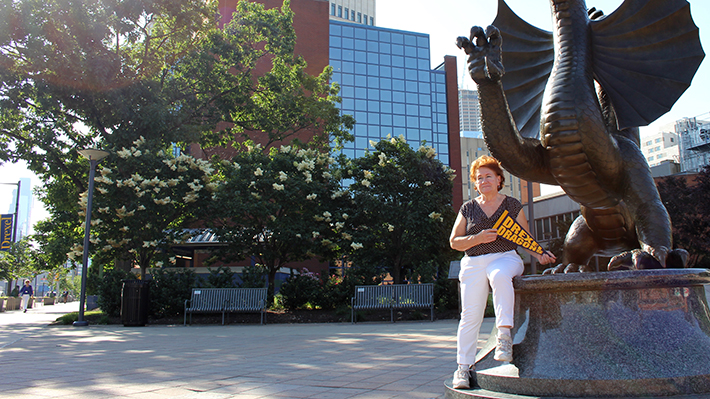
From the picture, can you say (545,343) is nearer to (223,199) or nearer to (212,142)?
(223,199)

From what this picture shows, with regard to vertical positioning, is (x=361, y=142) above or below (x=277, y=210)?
above

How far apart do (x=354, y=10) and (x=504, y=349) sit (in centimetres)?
7949

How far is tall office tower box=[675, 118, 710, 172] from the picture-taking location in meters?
38.2

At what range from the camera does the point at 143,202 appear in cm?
1430

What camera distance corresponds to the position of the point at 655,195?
3.48 meters

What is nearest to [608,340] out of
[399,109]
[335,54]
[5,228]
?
[5,228]

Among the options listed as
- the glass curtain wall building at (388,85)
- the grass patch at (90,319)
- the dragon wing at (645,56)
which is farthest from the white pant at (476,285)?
the glass curtain wall building at (388,85)

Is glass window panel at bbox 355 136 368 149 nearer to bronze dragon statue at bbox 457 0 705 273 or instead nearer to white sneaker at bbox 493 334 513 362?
bronze dragon statue at bbox 457 0 705 273

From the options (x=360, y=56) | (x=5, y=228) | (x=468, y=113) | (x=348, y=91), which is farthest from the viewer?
(x=468, y=113)

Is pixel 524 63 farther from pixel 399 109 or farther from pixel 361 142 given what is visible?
pixel 399 109

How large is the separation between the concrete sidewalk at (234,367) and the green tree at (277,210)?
6.18 m

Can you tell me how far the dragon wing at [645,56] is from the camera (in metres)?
3.92

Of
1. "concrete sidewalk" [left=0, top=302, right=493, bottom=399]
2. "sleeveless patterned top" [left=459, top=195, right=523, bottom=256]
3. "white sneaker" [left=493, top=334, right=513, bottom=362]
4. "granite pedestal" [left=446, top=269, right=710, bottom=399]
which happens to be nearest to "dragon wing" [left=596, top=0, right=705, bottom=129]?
"sleeveless patterned top" [left=459, top=195, right=523, bottom=256]

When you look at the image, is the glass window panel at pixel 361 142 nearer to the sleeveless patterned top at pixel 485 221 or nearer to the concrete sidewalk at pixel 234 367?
the concrete sidewalk at pixel 234 367
